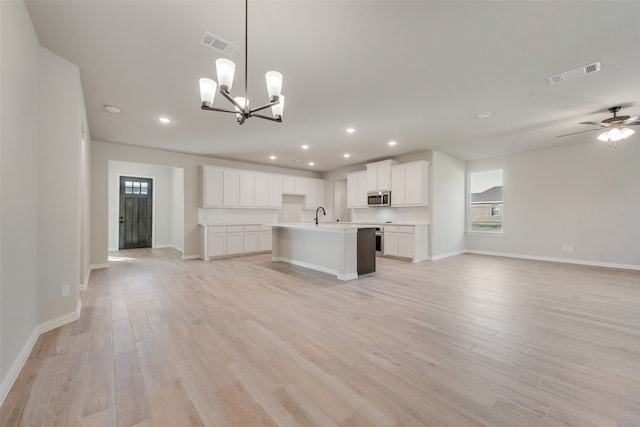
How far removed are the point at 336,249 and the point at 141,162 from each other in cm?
505

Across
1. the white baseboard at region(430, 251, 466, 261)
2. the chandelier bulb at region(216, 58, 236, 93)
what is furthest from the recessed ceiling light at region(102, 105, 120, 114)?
the white baseboard at region(430, 251, 466, 261)

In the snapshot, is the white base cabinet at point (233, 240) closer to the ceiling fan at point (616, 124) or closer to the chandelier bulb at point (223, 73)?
the chandelier bulb at point (223, 73)

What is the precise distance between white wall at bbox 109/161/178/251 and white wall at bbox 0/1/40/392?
229 inches

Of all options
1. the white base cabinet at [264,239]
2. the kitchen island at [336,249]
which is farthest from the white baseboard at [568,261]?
the white base cabinet at [264,239]

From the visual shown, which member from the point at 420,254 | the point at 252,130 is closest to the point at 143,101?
the point at 252,130

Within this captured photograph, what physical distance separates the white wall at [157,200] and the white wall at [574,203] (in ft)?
31.5

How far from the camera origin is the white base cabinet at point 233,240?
6.44 meters

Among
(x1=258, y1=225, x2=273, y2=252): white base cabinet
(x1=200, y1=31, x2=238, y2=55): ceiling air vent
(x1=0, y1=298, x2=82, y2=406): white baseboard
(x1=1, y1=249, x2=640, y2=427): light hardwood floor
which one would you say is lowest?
(x1=1, y1=249, x2=640, y2=427): light hardwood floor

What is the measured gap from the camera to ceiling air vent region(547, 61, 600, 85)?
271 centimetres

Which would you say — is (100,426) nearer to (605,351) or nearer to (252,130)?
(605,351)

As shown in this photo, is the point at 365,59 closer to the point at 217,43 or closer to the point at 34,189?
the point at 217,43

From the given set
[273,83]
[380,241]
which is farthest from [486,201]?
[273,83]

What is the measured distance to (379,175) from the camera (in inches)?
284

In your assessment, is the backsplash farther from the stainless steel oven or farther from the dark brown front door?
the dark brown front door
